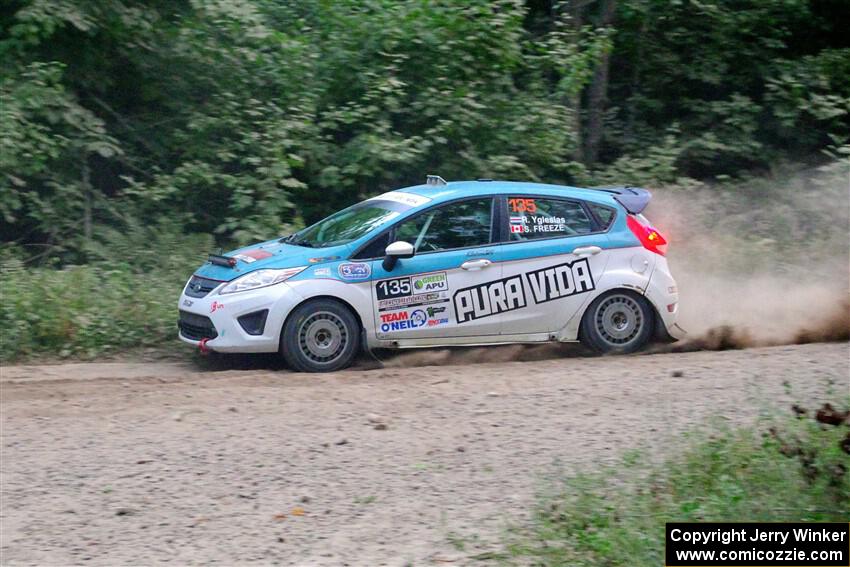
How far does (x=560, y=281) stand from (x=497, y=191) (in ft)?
3.64

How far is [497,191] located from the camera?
10.7m

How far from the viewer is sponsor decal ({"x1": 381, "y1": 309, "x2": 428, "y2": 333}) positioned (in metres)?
10.1

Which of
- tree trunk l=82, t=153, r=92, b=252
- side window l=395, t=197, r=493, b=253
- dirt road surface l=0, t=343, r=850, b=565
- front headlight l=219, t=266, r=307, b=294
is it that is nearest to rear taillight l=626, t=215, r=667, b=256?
dirt road surface l=0, t=343, r=850, b=565

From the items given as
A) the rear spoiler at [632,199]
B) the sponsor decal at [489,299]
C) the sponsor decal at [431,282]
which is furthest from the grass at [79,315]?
the rear spoiler at [632,199]

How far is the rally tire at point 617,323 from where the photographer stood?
35.0ft

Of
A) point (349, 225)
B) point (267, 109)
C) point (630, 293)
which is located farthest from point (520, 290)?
point (267, 109)

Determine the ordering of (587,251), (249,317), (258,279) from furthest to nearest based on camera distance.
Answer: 1. (587,251)
2. (258,279)
3. (249,317)

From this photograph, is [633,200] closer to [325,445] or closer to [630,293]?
[630,293]

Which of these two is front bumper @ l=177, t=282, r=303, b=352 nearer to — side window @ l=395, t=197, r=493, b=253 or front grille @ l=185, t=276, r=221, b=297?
front grille @ l=185, t=276, r=221, b=297

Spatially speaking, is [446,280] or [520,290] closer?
[446,280]

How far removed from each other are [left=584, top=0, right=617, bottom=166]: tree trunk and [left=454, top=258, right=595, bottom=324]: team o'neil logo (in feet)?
21.4

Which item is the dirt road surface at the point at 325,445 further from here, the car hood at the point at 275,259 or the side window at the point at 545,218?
the side window at the point at 545,218

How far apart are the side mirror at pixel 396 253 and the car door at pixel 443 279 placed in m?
0.05

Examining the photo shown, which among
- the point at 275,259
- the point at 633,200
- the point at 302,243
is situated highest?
the point at 633,200
